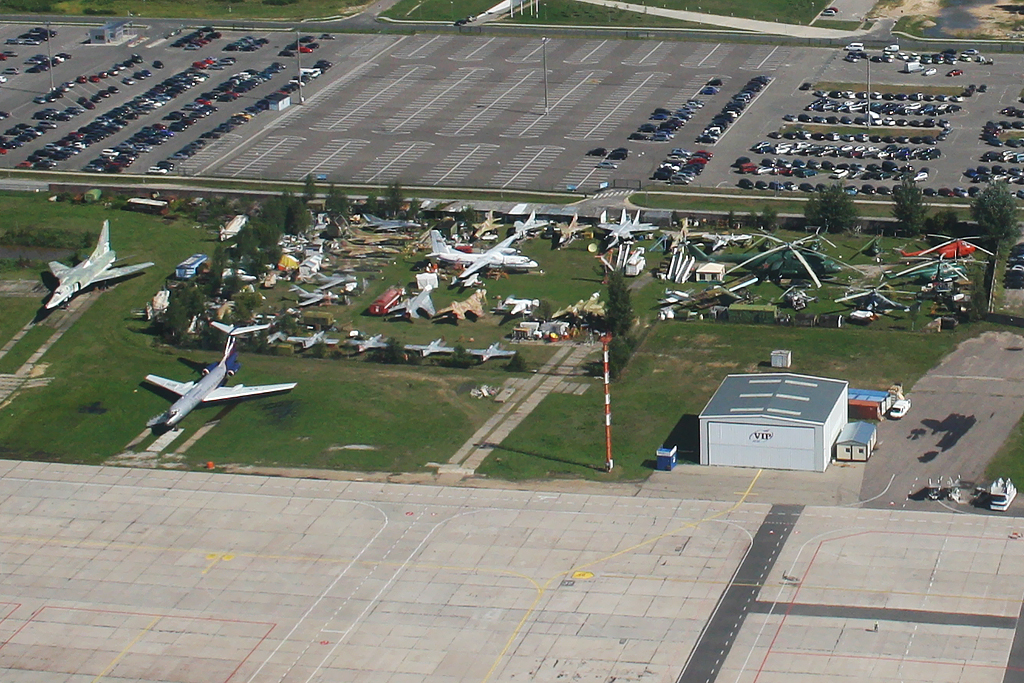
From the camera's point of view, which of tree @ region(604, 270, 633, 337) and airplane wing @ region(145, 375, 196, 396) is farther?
tree @ region(604, 270, 633, 337)

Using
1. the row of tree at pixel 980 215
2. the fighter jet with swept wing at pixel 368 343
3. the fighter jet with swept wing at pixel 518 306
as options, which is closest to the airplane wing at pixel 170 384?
the fighter jet with swept wing at pixel 368 343

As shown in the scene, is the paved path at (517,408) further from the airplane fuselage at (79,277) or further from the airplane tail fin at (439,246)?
the airplane fuselage at (79,277)

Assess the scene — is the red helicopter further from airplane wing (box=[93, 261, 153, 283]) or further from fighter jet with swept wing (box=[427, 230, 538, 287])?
airplane wing (box=[93, 261, 153, 283])

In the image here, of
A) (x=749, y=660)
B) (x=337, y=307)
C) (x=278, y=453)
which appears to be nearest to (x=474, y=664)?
(x=749, y=660)

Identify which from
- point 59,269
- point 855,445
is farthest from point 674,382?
point 59,269

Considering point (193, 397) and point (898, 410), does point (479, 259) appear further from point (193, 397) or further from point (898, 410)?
point (898, 410)

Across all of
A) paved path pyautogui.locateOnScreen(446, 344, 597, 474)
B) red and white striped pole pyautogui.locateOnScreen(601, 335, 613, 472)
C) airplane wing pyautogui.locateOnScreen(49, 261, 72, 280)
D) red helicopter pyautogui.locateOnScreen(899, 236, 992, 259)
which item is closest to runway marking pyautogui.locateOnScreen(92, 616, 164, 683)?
paved path pyautogui.locateOnScreen(446, 344, 597, 474)
